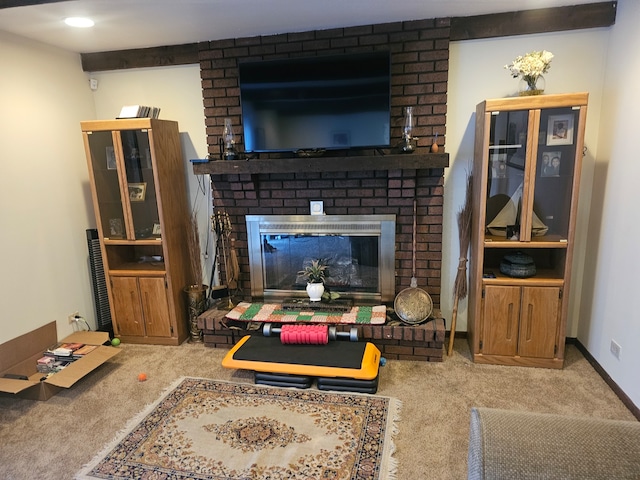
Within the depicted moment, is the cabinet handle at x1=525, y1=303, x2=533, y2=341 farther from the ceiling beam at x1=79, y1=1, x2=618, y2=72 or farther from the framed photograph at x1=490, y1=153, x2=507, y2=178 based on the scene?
the ceiling beam at x1=79, y1=1, x2=618, y2=72

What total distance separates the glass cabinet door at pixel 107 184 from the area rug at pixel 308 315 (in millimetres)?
1201

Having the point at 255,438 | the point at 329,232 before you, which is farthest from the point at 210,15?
the point at 255,438

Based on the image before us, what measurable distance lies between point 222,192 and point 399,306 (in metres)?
1.71

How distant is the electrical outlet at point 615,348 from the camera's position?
239cm

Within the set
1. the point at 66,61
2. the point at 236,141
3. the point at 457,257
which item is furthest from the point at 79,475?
the point at 66,61

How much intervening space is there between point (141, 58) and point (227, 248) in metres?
1.71

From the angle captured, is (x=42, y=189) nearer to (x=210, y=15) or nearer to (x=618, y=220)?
(x=210, y=15)

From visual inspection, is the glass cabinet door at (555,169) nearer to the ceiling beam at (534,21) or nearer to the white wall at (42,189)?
the ceiling beam at (534,21)

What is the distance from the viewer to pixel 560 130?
2.50 metres

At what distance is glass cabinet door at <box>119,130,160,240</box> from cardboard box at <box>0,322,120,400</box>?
2.92 feet

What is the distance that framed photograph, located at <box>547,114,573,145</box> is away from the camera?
2.46 m

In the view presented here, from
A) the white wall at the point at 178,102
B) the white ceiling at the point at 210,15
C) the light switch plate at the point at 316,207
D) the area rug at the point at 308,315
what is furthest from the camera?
the white wall at the point at 178,102

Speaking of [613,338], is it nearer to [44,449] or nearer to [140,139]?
[44,449]

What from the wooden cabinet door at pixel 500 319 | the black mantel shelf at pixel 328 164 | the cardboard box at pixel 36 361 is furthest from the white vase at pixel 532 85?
the cardboard box at pixel 36 361
